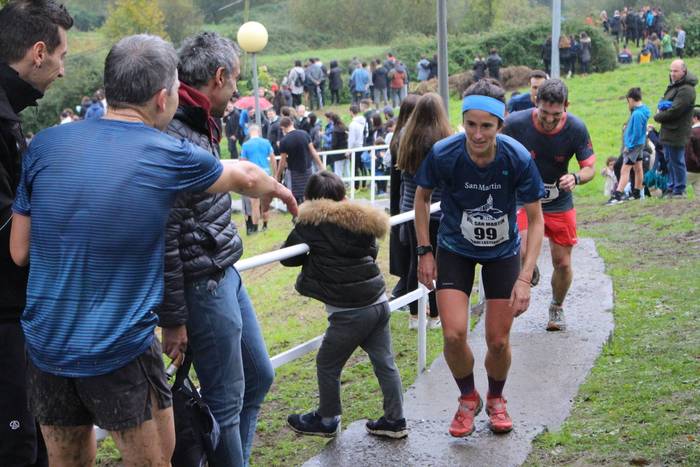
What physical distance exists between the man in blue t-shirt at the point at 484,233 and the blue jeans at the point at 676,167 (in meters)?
10.8

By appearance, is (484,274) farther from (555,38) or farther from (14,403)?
(555,38)

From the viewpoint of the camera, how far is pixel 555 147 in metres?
7.34

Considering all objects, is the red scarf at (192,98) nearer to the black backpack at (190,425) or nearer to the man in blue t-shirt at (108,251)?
the man in blue t-shirt at (108,251)

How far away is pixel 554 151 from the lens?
24.1 feet

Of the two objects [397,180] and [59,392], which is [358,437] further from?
[397,180]

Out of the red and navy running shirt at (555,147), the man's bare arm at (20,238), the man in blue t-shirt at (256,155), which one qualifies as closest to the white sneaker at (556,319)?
the red and navy running shirt at (555,147)

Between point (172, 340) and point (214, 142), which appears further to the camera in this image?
point (214, 142)

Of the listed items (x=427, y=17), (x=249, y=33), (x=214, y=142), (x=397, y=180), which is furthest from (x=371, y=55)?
(x=214, y=142)

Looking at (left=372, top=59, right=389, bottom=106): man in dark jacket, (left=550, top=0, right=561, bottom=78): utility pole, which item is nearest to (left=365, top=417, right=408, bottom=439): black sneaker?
(left=550, top=0, right=561, bottom=78): utility pole

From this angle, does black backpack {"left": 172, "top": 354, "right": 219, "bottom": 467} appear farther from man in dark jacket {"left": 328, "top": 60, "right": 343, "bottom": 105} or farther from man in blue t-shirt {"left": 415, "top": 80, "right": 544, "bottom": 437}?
man in dark jacket {"left": 328, "top": 60, "right": 343, "bottom": 105}

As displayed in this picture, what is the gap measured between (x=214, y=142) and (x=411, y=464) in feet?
6.95

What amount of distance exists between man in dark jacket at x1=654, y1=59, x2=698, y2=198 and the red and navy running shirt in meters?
8.12

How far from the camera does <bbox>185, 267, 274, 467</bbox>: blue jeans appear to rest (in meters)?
3.73

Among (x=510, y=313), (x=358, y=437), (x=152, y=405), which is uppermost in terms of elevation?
(x=152, y=405)
